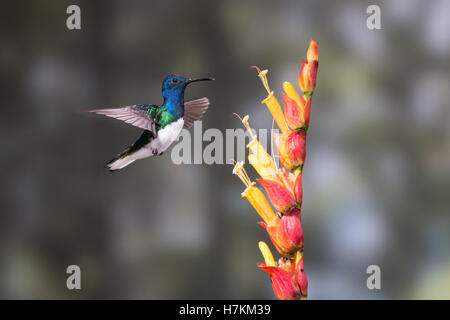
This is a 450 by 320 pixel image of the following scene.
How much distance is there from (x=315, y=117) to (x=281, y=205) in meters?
0.93

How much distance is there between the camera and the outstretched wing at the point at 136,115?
0.70 meters

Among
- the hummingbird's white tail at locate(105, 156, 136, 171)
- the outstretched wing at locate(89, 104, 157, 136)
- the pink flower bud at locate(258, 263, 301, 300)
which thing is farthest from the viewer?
the hummingbird's white tail at locate(105, 156, 136, 171)

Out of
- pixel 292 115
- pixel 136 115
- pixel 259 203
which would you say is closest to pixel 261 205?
pixel 259 203

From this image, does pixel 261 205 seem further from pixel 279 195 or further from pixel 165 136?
pixel 165 136

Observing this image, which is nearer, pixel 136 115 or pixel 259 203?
pixel 259 203

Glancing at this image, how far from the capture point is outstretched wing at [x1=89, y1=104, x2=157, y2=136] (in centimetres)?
70

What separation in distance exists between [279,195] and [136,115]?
0.31 m

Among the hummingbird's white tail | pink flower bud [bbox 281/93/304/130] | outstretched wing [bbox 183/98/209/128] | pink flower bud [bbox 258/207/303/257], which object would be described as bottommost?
pink flower bud [bbox 258/207/303/257]

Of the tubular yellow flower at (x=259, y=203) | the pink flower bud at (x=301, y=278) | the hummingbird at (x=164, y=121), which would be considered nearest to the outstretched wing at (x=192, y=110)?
the hummingbird at (x=164, y=121)

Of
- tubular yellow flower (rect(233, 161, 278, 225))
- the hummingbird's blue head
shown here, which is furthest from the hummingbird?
tubular yellow flower (rect(233, 161, 278, 225))

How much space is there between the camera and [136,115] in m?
0.72

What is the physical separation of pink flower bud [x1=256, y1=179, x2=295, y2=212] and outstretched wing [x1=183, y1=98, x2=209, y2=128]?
0.38m

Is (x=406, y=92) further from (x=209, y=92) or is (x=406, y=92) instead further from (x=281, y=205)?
(x=281, y=205)

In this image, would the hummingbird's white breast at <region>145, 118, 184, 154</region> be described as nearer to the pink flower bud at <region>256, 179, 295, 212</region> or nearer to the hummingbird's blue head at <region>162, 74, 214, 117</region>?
the hummingbird's blue head at <region>162, 74, 214, 117</region>
